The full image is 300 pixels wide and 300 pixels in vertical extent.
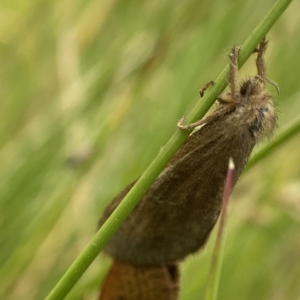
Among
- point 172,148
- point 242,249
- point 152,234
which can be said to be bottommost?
point 242,249

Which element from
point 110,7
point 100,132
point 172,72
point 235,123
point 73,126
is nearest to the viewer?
point 235,123

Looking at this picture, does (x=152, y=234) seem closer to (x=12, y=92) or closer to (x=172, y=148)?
(x=172, y=148)

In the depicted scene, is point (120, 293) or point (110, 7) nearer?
point (120, 293)

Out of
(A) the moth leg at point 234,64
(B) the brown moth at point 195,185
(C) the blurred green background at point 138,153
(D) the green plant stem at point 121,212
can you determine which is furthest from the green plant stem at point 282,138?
(C) the blurred green background at point 138,153

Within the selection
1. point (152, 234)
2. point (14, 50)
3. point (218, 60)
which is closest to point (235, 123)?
point (152, 234)

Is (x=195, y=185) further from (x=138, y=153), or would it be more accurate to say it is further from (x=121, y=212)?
(x=138, y=153)

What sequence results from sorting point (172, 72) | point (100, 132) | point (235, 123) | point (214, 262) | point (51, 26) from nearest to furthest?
point (214, 262) < point (235, 123) < point (100, 132) < point (172, 72) < point (51, 26)
